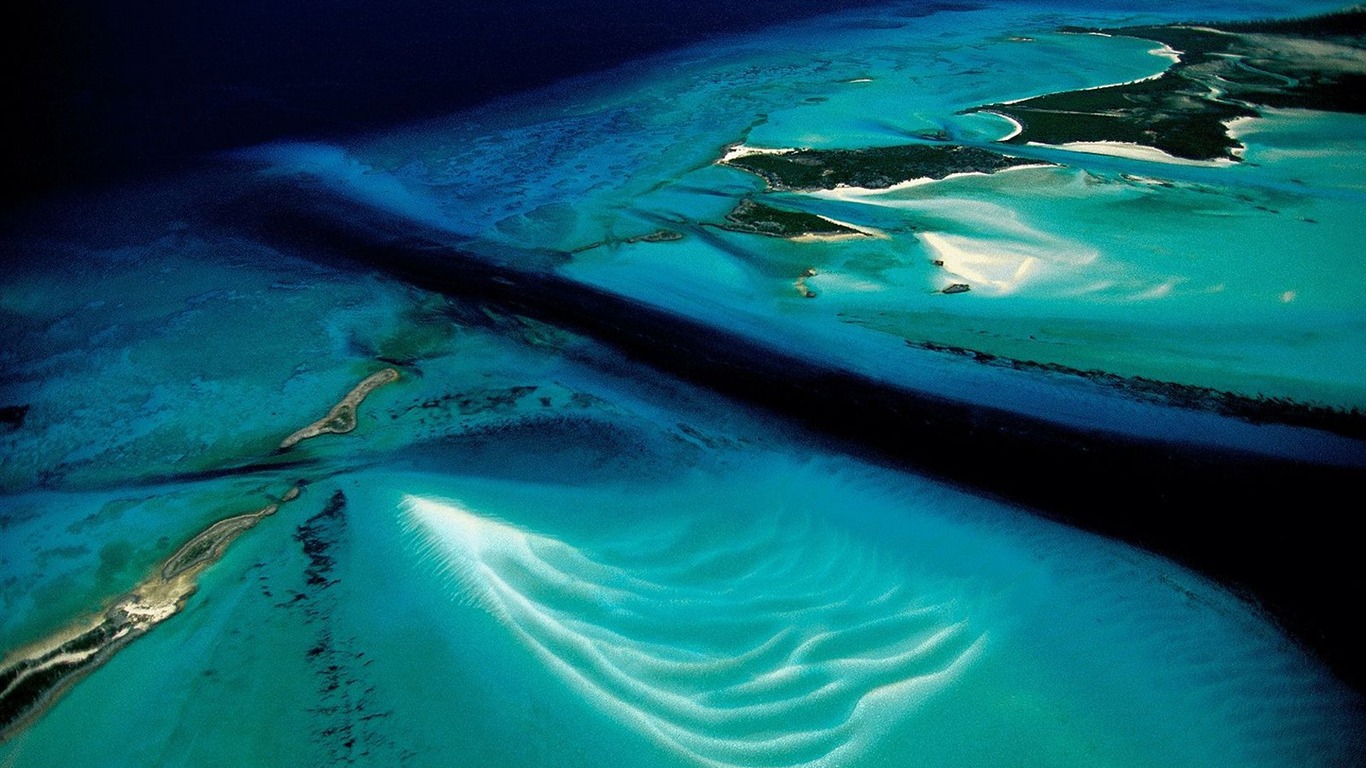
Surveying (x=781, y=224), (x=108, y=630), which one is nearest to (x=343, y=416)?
(x=108, y=630)

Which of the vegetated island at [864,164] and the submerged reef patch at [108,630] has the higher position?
the vegetated island at [864,164]

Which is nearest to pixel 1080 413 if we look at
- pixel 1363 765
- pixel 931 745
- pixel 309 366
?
pixel 1363 765

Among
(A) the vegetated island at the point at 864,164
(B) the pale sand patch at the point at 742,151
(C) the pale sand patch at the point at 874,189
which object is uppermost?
(B) the pale sand patch at the point at 742,151

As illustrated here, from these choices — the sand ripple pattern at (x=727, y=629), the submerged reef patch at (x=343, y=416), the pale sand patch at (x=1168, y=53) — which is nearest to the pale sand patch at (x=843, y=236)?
the sand ripple pattern at (x=727, y=629)

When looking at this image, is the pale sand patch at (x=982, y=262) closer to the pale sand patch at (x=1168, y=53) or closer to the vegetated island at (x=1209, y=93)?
the vegetated island at (x=1209, y=93)

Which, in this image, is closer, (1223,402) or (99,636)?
(99,636)

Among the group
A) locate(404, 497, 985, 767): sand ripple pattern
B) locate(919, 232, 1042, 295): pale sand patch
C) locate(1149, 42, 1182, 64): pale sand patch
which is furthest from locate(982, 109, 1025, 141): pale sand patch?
locate(404, 497, 985, 767): sand ripple pattern

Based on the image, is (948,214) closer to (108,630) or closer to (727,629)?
(727,629)

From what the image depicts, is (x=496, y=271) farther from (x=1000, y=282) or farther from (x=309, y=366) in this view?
(x=1000, y=282)
